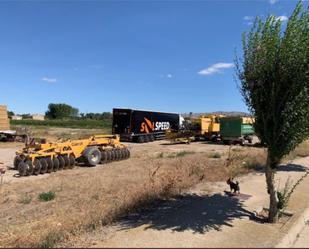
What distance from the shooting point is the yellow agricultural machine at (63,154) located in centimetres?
1695

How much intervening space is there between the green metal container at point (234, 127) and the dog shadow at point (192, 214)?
24.5m

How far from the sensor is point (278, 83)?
24.3 feet

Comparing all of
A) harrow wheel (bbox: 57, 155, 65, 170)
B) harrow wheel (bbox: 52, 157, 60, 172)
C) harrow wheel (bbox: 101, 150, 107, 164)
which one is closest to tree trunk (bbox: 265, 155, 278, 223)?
harrow wheel (bbox: 52, 157, 60, 172)

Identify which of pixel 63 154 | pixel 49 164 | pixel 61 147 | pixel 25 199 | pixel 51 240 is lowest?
pixel 25 199

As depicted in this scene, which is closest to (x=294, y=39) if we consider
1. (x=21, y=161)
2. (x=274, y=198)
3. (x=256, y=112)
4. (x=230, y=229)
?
(x=256, y=112)

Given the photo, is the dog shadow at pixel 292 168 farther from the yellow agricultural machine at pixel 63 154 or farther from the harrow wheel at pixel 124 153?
the harrow wheel at pixel 124 153

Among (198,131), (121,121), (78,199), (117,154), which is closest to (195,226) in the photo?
(78,199)

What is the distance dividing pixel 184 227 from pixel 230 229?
83 cm

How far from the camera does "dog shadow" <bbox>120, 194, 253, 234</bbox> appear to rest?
7.28m

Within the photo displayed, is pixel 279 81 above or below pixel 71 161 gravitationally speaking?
above

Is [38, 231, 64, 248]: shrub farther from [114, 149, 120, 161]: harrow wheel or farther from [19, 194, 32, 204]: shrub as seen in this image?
[114, 149, 120, 161]: harrow wheel

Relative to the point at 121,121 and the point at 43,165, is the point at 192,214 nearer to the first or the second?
the point at 43,165

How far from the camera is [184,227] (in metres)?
7.14

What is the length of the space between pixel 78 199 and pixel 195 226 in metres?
5.49
